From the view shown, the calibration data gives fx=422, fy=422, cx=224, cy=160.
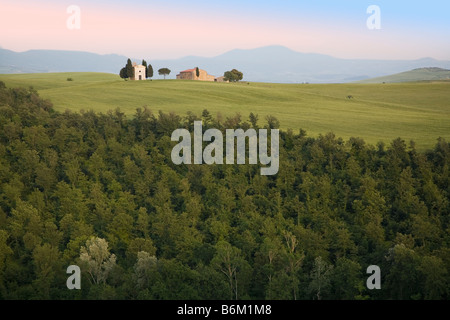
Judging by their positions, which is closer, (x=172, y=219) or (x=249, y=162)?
(x=172, y=219)

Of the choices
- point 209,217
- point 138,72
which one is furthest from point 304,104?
point 138,72

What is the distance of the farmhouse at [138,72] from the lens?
134250 mm

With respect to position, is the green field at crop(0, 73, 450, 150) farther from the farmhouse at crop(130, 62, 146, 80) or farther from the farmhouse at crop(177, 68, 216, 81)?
the farmhouse at crop(177, 68, 216, 81)

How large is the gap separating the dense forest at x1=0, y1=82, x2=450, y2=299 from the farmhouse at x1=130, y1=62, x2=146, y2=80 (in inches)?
2601

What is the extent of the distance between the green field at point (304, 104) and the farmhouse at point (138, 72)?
584 inches

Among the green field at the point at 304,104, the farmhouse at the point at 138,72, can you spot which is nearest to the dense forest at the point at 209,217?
the green field at the point at 304,104

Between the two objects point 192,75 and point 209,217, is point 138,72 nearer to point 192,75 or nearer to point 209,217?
point 192,75

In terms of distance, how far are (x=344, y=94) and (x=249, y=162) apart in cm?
7148

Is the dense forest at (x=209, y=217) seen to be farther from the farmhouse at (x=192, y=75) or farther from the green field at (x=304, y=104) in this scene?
the farmhouse at (x=192, y=75)

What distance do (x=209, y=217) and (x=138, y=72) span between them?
97.6 m

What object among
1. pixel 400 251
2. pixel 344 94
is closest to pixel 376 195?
pixel 400 251

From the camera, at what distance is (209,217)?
49.2 m

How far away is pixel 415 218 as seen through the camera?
4269 cm
